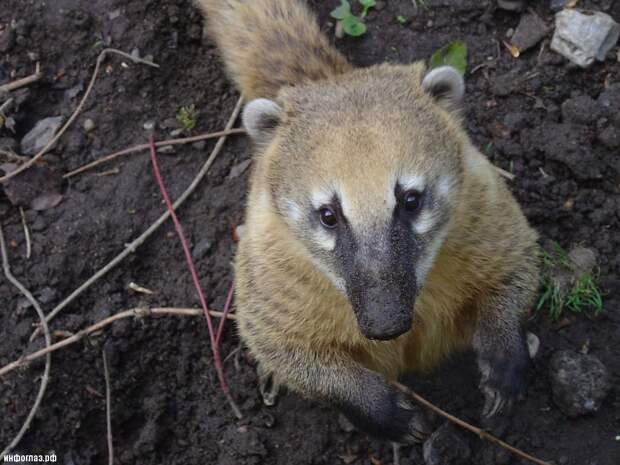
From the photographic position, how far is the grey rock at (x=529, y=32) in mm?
4516

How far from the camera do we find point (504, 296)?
3482 mm

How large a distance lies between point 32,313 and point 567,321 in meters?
2.91

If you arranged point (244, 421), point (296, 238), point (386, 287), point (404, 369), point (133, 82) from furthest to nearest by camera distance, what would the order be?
point (133, 82)
point (244, 421)
point (404, 369)
point (296, 238)
point (386, 287)

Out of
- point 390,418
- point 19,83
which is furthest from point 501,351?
point 19,83

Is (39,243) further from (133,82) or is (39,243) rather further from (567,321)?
(567,321)

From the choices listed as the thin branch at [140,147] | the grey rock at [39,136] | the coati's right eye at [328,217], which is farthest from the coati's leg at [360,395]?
the grey rock at [39,136]

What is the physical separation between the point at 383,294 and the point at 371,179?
0.41 metres

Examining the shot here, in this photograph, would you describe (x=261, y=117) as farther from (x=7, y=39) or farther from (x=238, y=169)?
(x=7, y=39)

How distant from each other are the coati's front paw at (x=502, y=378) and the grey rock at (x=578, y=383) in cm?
39

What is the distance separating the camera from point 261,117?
3.31 m

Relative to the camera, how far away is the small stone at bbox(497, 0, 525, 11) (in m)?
4.57

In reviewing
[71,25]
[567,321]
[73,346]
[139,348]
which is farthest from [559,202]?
[71,25]

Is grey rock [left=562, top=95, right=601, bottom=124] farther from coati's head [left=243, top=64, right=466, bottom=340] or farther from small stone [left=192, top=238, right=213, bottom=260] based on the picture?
small stone [left=192, top=238, right=213, bottom=260]

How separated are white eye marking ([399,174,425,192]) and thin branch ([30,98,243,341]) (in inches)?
81.9
